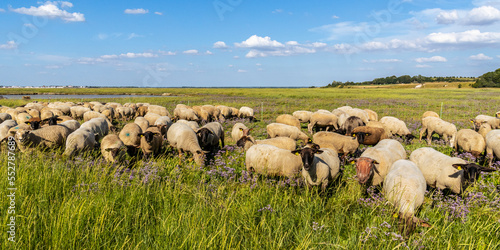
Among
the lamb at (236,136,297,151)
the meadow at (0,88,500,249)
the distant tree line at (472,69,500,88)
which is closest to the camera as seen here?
the meadow at (0,88,500,249)

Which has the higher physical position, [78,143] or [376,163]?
[78,143]

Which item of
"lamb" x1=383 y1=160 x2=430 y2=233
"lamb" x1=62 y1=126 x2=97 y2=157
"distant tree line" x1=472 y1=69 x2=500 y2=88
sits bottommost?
"lamb" x1=383 y1=160 x2=430 y2=233

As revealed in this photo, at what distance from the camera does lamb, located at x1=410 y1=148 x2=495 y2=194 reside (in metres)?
6.48

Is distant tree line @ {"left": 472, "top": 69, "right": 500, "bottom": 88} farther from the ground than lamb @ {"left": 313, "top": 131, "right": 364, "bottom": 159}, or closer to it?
farther from the ground

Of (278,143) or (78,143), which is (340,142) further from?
(78,143)

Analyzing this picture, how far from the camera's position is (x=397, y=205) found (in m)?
5.51

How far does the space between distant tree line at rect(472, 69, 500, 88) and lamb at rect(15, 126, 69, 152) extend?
148m

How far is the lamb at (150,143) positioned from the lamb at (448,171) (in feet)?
31.1

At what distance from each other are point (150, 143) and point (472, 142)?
43.8 feet

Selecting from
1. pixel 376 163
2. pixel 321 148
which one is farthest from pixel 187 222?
pixel 321 148

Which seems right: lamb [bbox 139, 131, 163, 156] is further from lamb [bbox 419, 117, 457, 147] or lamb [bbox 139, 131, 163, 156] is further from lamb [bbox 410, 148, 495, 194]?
lamb [bbox 419, 117, 457, 147]

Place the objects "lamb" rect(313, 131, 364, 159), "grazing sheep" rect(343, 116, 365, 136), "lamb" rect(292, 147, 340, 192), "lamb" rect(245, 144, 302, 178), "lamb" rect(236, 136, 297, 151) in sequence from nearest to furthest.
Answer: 1. "lamb" rect(292, 147, 340, 192)
2. "lamb" rect(245, 144, 302, 178)
3. "lamb" rect(236, 136, 297, 151)
4. "lamb" rect(313, 131, 364, 159)
5. "grazing sheep" rect(343, 116, 365, 136)

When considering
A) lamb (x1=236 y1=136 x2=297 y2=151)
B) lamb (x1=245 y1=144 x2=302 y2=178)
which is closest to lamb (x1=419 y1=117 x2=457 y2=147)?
lamb (x1=236 y1=136 x2=297 y2=151)

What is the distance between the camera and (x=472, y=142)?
1077cm
